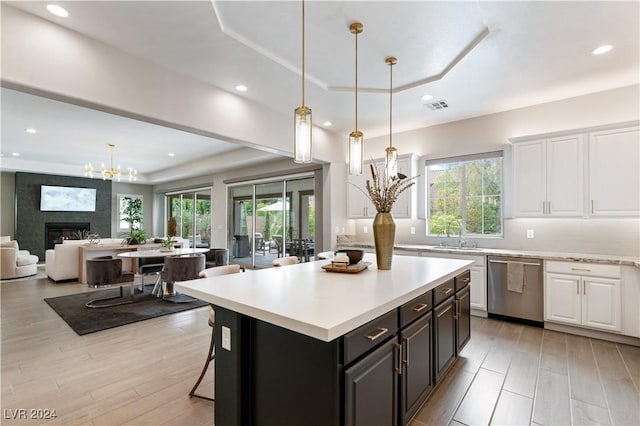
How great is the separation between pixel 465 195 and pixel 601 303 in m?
2.14

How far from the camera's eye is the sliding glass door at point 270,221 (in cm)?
660

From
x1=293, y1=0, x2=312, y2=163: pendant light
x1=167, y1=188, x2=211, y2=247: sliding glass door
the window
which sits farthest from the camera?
x1=167, y1=188, x2=211, y2=247: sliding glass door

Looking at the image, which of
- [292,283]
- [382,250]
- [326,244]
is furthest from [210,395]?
[326,244]

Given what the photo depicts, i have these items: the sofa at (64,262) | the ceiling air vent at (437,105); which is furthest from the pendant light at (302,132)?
the sofa at (64,262)

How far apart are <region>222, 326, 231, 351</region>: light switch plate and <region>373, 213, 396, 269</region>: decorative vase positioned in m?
1.34

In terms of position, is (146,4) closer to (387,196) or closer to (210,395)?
(387,196)

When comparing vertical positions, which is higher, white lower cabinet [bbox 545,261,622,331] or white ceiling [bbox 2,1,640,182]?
white ceiling [bbox 2,1,640,182]

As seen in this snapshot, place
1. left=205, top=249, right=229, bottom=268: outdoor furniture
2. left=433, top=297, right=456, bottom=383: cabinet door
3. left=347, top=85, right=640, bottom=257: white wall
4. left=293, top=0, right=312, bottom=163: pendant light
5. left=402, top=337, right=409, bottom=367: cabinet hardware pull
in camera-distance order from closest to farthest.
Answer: left=402, top=337, right=409, bottom=367: cabinet hardware pull → left=293, top=0, right=312, bottom=163: pendant light → left=433, top=297, right=456, bottom=383: cabinet door → left=347, top=85, right=640, bottom=257: white wall → left=205, top=249, right=229, bottom=268: outdoor furniture

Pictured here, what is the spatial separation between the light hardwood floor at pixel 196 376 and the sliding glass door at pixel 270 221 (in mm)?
3321


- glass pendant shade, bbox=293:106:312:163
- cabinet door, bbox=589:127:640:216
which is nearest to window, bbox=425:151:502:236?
cabinet door, bbox=589:127:640:216

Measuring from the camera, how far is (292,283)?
196 cm

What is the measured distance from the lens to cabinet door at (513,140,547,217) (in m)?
3.91

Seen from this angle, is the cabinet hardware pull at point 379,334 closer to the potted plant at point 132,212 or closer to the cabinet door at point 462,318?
the cabinet door at point 462,318

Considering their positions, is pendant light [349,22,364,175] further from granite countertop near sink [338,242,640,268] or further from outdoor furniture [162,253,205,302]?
outdoor furniture [162,253,205,302]
